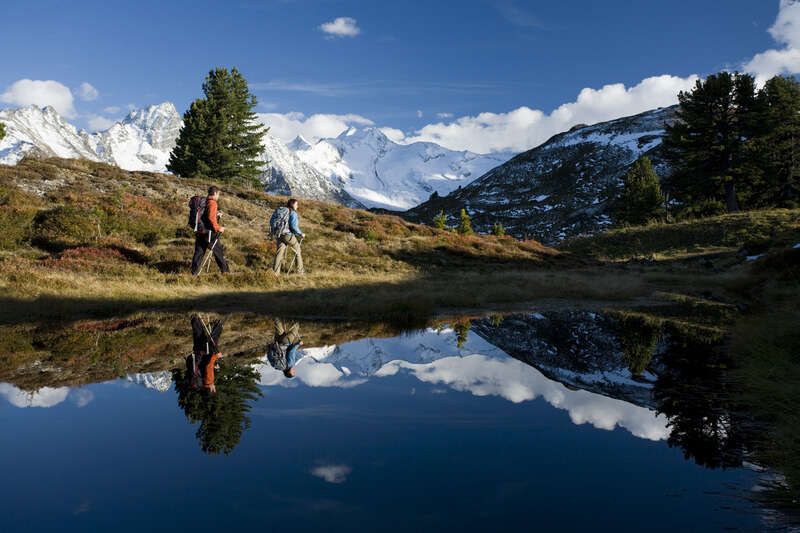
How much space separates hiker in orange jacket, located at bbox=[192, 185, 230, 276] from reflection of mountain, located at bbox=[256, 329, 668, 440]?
849 cm

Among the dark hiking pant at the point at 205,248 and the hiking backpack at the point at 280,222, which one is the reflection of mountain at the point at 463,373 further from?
the dark hiking pant at the point at 205,248

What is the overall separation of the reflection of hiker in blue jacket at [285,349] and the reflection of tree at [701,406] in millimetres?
4224

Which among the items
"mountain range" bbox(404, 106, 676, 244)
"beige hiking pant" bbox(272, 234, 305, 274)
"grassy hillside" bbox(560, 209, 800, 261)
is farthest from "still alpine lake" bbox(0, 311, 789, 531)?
"mountain range" bbox(404, 106, 676, 244)

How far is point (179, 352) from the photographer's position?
23.2 ft

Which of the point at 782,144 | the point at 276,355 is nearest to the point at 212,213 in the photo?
the point at 276,355

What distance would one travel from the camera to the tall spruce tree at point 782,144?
45.3 m

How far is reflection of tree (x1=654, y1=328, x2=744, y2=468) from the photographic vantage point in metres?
4.01

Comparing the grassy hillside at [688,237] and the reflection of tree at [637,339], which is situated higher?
the grassy hillside at [688,237]

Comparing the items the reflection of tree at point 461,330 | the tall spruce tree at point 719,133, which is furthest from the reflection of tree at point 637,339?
the tall spruce tree at point 719,133

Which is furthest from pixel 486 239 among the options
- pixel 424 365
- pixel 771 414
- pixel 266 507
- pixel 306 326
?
pixel 266 507

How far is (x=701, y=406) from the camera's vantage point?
503 centimetres

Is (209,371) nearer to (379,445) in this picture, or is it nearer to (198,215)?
(379,445)

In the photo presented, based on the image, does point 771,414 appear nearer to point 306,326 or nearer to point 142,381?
point 142,381

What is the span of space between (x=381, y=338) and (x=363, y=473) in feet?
17.9
